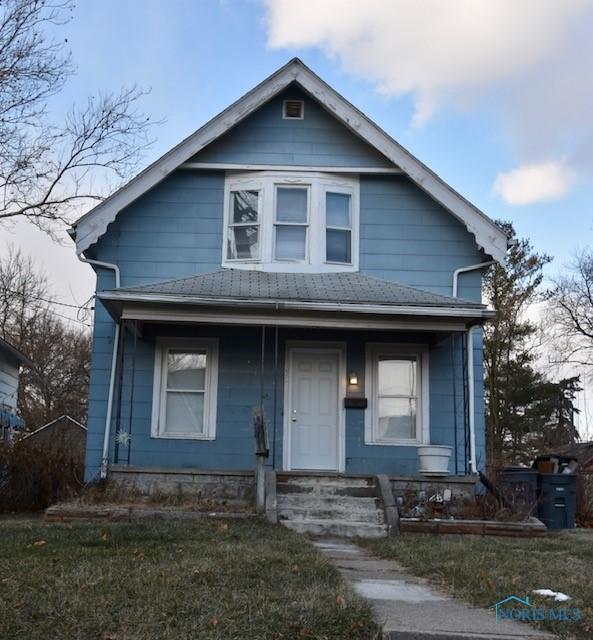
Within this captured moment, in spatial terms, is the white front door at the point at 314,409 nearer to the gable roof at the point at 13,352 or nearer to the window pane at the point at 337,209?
the window pane at the point at 337,209

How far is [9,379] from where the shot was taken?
2442 centimetres

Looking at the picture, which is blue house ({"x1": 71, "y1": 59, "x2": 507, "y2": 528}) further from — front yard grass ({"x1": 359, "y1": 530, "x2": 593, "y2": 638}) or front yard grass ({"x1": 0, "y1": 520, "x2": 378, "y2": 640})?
front yard grass ({"x1": 0, "y1": 520, "x2": 378, "y2": 640})

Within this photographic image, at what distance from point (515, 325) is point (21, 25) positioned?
22.0 meters

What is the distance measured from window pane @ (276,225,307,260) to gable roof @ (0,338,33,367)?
11.2 metres

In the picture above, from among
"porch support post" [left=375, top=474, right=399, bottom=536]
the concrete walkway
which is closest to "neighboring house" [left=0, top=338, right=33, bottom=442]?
"porch support post" [left=375, top=474, right=399, bottom=536]

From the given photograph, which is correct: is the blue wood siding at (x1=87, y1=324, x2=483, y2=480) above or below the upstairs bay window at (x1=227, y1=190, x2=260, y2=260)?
below

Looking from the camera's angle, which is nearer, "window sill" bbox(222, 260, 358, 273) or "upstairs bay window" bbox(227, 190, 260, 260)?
"window sill" bbox(222, 260, 358, 273)

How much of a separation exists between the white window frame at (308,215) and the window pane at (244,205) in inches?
3.6

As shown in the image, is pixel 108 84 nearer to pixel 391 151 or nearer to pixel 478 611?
pixel 391 151

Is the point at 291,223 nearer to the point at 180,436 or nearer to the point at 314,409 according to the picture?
the point at 314,409

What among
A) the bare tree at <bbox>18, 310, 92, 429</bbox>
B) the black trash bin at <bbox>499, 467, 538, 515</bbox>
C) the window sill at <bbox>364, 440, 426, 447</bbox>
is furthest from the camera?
the bare tree at <bbox>18, 310, 92, 429</bbox>

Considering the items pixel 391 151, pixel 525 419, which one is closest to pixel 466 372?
pixel 391 151

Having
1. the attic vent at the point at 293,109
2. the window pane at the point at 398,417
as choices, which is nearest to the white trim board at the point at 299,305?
the window pane at the point at 398,417

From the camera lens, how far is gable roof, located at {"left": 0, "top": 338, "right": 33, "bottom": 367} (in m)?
22.0
